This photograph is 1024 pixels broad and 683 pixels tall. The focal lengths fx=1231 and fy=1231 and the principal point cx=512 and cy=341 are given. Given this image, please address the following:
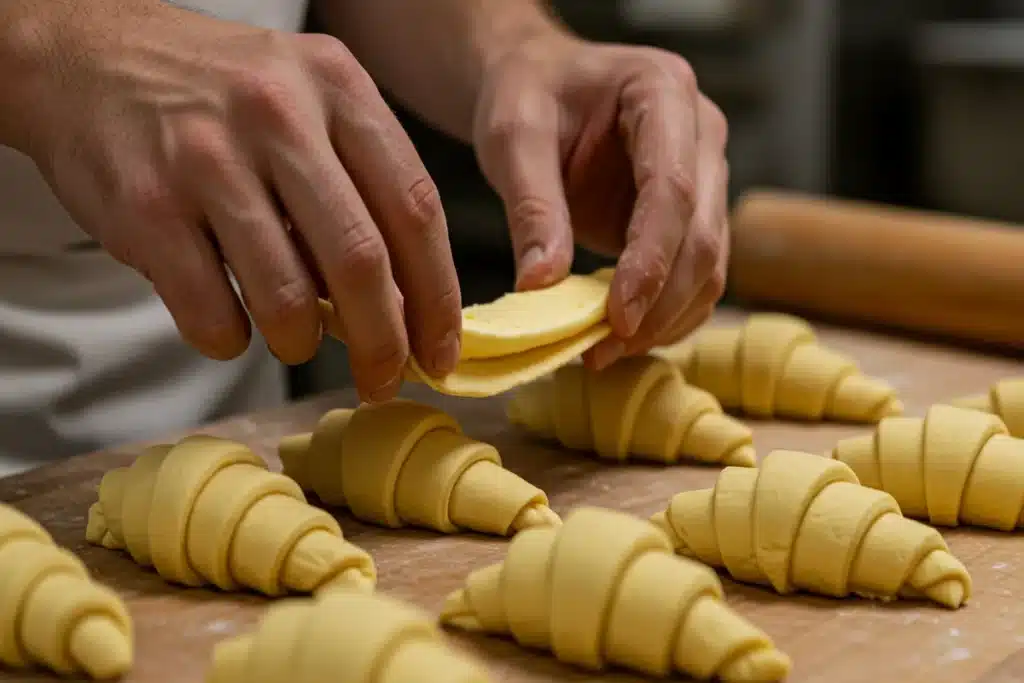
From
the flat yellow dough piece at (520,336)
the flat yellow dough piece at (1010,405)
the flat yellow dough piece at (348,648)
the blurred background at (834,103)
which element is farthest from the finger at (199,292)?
the blurred background at (834,103)

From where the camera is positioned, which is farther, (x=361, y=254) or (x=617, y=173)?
(x=617, y=173)

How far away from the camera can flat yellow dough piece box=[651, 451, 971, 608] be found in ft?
3.97

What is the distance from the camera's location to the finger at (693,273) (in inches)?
65.3

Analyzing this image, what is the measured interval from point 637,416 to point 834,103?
174 centimetres


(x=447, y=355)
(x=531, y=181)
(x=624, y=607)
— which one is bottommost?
(x=624, y=607)

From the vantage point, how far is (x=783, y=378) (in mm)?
1810

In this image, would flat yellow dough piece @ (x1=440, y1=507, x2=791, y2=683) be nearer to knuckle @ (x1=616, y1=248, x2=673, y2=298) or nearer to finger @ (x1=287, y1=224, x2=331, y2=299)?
finger @ (x1=287, y1=224, x2=331, y2=299)

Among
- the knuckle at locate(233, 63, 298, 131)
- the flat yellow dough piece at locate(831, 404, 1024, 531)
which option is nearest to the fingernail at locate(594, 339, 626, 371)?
the flat yellow dough piece at locate(831, 404, 1024, 531)

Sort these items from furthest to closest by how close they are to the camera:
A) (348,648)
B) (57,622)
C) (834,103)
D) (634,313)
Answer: (834,103) < (634,313) < (57,622) < (348,648)

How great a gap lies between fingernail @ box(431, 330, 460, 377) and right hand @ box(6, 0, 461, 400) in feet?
0.22

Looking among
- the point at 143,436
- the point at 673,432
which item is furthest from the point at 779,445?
the point at 143,436

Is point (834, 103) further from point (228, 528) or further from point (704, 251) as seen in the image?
point (228, 528)

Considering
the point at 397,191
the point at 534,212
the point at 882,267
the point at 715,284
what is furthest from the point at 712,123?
the point at 397,191

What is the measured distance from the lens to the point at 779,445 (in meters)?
1.74
